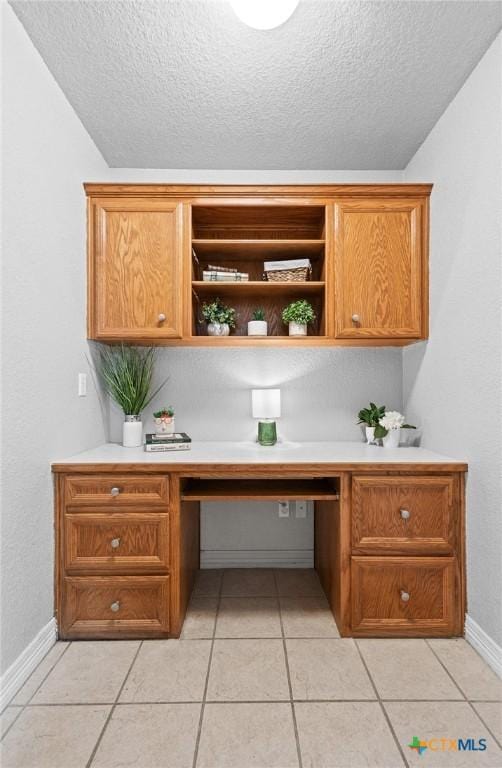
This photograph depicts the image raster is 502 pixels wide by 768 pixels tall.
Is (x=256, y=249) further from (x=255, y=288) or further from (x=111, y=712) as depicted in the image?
(x=111, y=712)

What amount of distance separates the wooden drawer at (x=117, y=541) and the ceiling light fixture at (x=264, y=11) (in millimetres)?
1954

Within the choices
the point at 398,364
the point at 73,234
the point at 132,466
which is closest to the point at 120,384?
the point at 132,466

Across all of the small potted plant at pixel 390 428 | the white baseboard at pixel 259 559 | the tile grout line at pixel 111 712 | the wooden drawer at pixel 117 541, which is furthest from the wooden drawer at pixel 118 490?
the small potted plant at pixel 390 428

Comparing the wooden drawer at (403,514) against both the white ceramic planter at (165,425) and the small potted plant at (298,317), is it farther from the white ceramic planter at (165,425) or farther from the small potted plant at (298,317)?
the white ceramic planter at (165,425)

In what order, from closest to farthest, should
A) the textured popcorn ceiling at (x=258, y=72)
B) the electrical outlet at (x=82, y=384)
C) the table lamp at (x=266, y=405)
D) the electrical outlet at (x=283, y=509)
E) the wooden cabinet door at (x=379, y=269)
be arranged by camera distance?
the textured popcorn ceiling at (x=258, y=72) → the electrical outlet at (x=82, y=384) → the wooden cabinet door at (x=379, y=269) → the table lamp at (x=266, y=405) → the electrical outlet at (x=283, y=509)

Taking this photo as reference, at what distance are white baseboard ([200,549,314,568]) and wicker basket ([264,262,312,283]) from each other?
5.44 ft

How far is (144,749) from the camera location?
126 centimetres

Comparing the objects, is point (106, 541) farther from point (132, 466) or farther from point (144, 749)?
point (144, 749)

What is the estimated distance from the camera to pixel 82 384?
2127 mm

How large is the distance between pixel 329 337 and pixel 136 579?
4.97ft

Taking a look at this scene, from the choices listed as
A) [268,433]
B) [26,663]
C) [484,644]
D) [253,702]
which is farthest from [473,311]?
[26,663]

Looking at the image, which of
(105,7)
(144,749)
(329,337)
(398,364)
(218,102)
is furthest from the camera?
(398,364)

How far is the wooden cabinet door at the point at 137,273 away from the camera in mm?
2193

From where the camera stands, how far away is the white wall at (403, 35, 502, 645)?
163 centimetres
